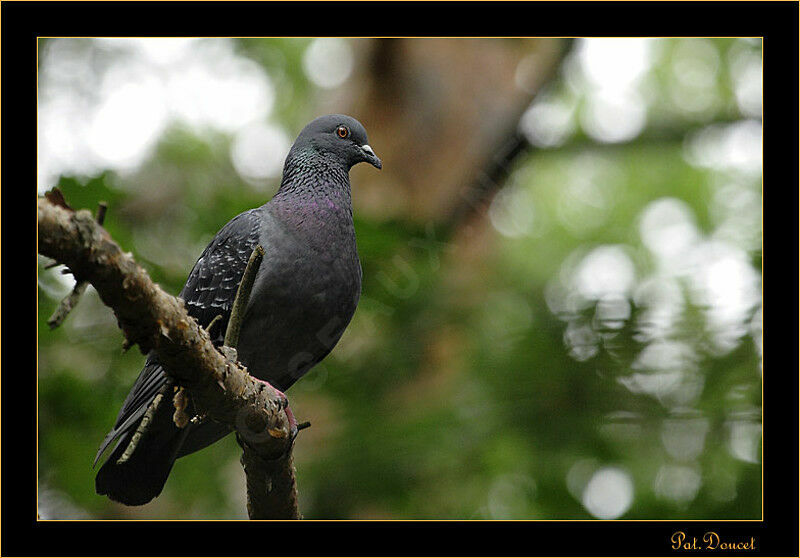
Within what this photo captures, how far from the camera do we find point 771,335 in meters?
4.69

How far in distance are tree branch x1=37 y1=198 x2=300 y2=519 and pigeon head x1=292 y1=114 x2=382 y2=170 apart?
5.23ft

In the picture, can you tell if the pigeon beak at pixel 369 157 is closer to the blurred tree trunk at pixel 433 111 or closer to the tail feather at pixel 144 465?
the tail feather at pixel 144 465

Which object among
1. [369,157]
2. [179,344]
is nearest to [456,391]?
[369,157]

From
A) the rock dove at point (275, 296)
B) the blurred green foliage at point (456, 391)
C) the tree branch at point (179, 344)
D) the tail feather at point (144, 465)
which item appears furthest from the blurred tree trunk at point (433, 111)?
the tree branch at point (179, 344)

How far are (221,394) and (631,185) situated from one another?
14786 mm

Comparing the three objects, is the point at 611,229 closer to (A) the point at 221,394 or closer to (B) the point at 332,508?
(B) the point at 332,508

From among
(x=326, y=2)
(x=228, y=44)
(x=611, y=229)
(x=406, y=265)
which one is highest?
(x=228, y=44)

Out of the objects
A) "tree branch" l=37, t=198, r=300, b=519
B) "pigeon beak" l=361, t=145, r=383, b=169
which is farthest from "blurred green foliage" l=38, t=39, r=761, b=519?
"tree branch" l=37, t=198, r=300, b=519

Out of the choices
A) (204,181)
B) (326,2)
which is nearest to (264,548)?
(326,2)

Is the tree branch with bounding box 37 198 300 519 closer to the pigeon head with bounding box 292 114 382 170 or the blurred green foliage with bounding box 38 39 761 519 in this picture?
the pigeon head with bounding box 292 114 382 170

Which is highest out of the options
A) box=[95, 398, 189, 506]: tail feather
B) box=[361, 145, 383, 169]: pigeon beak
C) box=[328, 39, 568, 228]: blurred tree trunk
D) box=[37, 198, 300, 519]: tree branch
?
box=[328, 39, 568, 228]: blurred tree trunk

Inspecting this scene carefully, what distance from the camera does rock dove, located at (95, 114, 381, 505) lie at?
3936 millimetres

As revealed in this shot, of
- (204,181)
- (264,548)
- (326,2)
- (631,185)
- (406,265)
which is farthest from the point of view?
(631,185)

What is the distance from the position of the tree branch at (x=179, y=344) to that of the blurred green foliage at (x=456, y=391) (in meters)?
2.21
